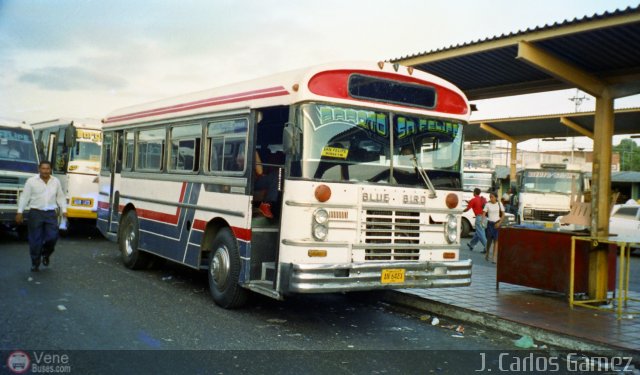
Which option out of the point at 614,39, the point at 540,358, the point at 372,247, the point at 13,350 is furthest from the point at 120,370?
the point at 614,39

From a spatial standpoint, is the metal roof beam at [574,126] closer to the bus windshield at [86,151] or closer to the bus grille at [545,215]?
the bus grille at [545,215]

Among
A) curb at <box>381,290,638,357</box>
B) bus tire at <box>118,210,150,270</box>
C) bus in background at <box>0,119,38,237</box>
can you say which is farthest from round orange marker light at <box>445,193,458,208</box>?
bus in background at <box>0,119,38,237</box>

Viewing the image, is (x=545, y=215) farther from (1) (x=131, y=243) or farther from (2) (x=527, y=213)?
(1) (x=131, y=243)

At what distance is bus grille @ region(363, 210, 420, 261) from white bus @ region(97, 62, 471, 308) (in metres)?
0.02

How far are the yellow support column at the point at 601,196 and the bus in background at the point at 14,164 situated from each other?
1193 centimetres

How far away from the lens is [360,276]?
693 cm

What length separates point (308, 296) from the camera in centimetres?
968

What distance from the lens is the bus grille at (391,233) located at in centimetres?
716

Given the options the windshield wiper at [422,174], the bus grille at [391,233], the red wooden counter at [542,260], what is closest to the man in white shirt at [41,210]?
the bus grille at [391,233]

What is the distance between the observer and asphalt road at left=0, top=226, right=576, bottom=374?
5.74 meters

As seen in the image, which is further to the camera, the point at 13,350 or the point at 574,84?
the point at 574,84

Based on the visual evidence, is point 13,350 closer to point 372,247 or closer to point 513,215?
point 372,247

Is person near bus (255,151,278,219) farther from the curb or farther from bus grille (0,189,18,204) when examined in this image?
bus grille (0,189,18,204)

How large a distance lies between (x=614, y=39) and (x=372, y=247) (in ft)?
15.1
